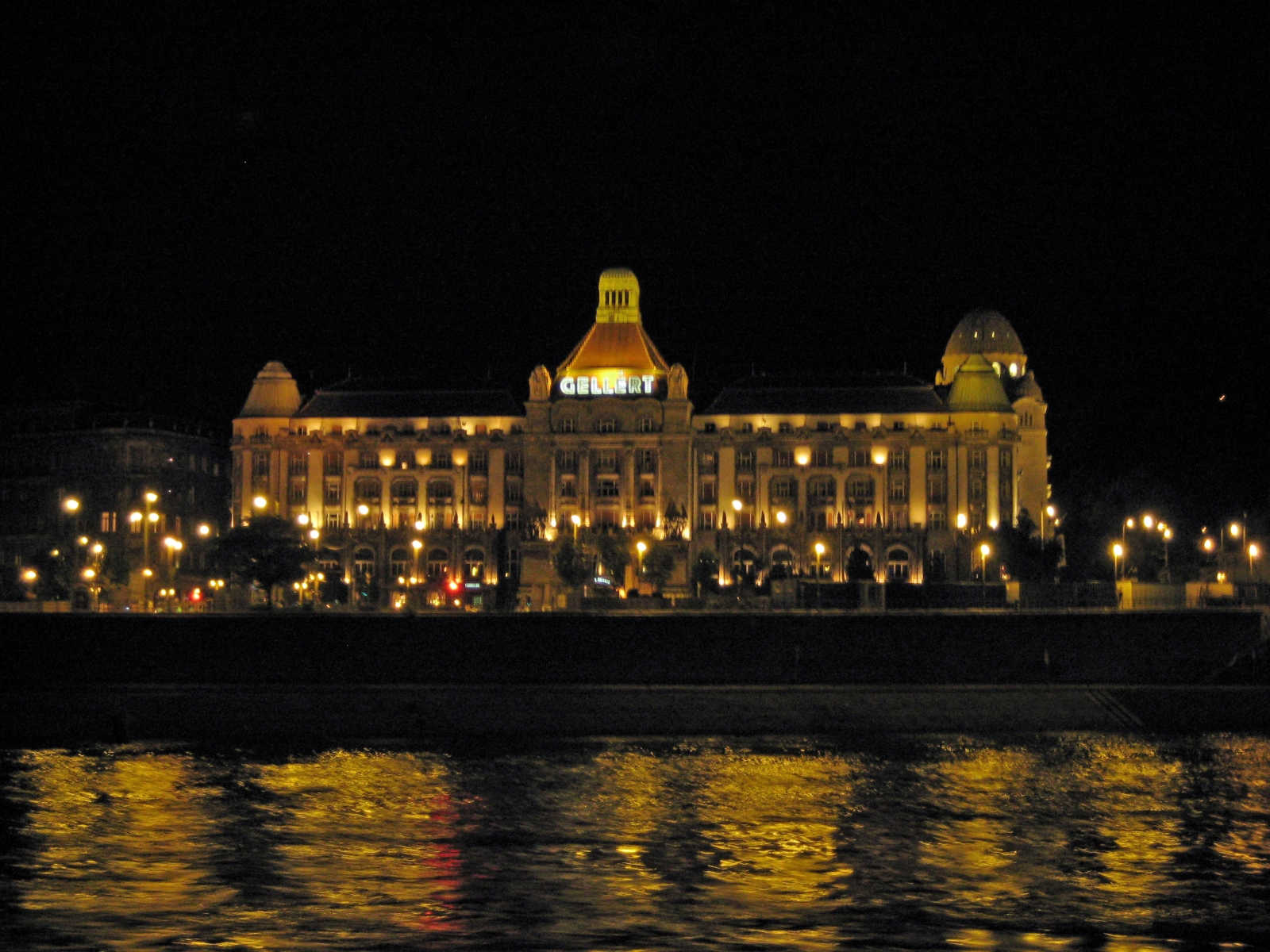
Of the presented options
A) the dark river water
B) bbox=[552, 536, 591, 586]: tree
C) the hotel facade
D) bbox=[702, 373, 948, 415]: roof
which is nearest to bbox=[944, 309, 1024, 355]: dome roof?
the hotel facade

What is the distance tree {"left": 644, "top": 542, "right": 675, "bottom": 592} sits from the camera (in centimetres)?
14638

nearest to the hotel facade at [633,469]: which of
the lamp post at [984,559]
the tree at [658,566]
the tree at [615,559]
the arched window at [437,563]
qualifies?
the arched window at [437,563]

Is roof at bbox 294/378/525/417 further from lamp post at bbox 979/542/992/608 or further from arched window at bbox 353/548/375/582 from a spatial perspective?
lamp post at bbox 979/542/992/608

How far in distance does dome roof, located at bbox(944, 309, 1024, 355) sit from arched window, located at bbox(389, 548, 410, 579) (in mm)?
54712

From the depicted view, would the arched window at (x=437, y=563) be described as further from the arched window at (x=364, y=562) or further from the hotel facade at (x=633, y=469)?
the arched window at (x=364, y=562)

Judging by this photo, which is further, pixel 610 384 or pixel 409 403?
pixel 409 403

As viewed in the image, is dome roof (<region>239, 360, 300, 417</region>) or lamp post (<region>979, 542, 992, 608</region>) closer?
lamp post (<region>979, 542, 992, 608</region>)

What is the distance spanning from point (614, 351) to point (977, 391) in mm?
29662

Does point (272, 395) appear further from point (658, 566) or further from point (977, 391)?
point (977, 391)

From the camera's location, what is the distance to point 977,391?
160875 mm

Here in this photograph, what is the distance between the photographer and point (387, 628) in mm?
96062

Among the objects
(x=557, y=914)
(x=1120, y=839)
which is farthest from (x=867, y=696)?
(x=557, y=914)

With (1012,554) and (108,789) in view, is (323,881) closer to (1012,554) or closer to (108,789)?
(108,789)

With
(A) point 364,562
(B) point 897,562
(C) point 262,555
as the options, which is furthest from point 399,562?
(B) point 897,562
